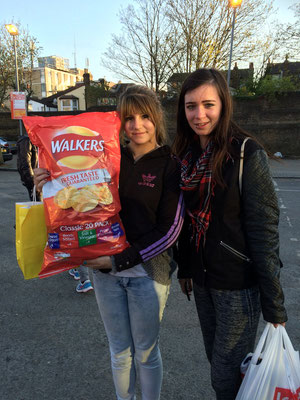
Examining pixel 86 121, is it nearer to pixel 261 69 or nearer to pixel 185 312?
pixel 185 312

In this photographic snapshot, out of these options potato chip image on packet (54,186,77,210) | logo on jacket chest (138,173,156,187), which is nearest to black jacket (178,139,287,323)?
logo on jacket chest (138,173,156,187)

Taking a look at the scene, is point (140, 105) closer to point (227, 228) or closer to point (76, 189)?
point (76, 189)

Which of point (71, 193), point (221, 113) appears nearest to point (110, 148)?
point (71, 193)

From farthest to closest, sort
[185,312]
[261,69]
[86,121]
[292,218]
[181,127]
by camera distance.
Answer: [261,69] → [292,218] → [185,312] → [181,127] → [86,121]

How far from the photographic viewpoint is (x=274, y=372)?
132cm

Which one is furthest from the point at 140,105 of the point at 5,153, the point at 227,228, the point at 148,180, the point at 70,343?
the point at 5,153

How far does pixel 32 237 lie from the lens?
4.88 feet

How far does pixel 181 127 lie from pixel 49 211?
0.89m

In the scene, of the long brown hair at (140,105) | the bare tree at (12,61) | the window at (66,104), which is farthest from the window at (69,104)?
the long brown hair at (140,105)

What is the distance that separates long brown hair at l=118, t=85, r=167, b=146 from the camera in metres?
1.57

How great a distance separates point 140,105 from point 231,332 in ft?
4.12

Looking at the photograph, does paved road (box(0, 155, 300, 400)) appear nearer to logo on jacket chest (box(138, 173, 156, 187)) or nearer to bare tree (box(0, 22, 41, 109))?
logo on jacket chest (box(138, 173, 156, 187))

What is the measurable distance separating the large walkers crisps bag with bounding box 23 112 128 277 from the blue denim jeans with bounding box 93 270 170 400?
0.90 feet

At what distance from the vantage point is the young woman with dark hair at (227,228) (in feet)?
4.46
